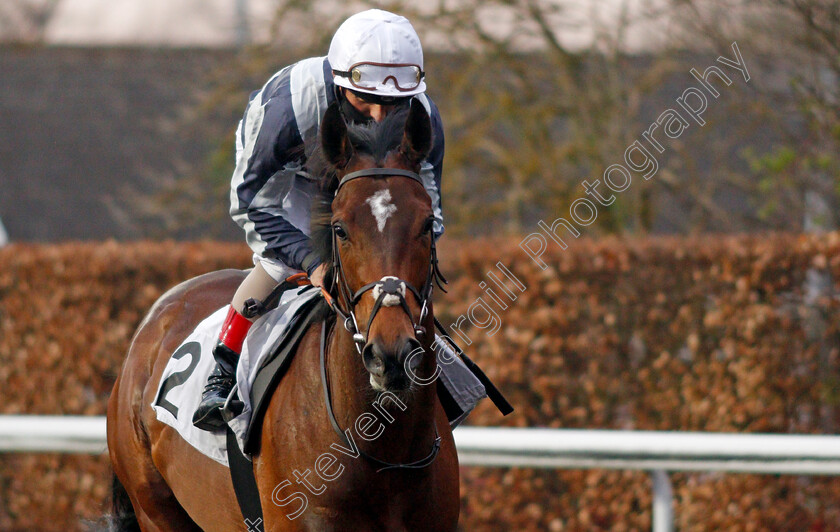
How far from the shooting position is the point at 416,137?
8.89 feet

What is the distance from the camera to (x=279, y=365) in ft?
10.1

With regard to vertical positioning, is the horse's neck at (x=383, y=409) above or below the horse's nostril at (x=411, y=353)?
below

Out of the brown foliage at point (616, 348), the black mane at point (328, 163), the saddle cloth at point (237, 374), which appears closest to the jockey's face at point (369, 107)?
the black mane at point (328, 163)

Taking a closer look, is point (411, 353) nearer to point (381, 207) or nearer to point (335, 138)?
point (381, 207)

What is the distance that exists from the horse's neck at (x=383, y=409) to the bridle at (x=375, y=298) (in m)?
0.03

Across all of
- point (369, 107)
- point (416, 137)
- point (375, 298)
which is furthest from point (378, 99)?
point (375, 298)

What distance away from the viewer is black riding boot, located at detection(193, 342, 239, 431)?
126 inches

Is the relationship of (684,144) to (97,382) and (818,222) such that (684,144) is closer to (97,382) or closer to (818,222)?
(818,222)

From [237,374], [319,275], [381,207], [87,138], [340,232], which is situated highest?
[381,207]

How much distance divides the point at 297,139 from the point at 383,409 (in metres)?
0.94

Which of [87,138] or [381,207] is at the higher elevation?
[381,207]

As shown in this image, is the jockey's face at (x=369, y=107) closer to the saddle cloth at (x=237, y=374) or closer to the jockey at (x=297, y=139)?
the jockey at (x=297, y=139)

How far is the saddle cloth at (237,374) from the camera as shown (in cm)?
316

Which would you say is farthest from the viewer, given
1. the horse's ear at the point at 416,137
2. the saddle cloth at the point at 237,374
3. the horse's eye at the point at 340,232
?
the saddle cloth at the point at 237,374
